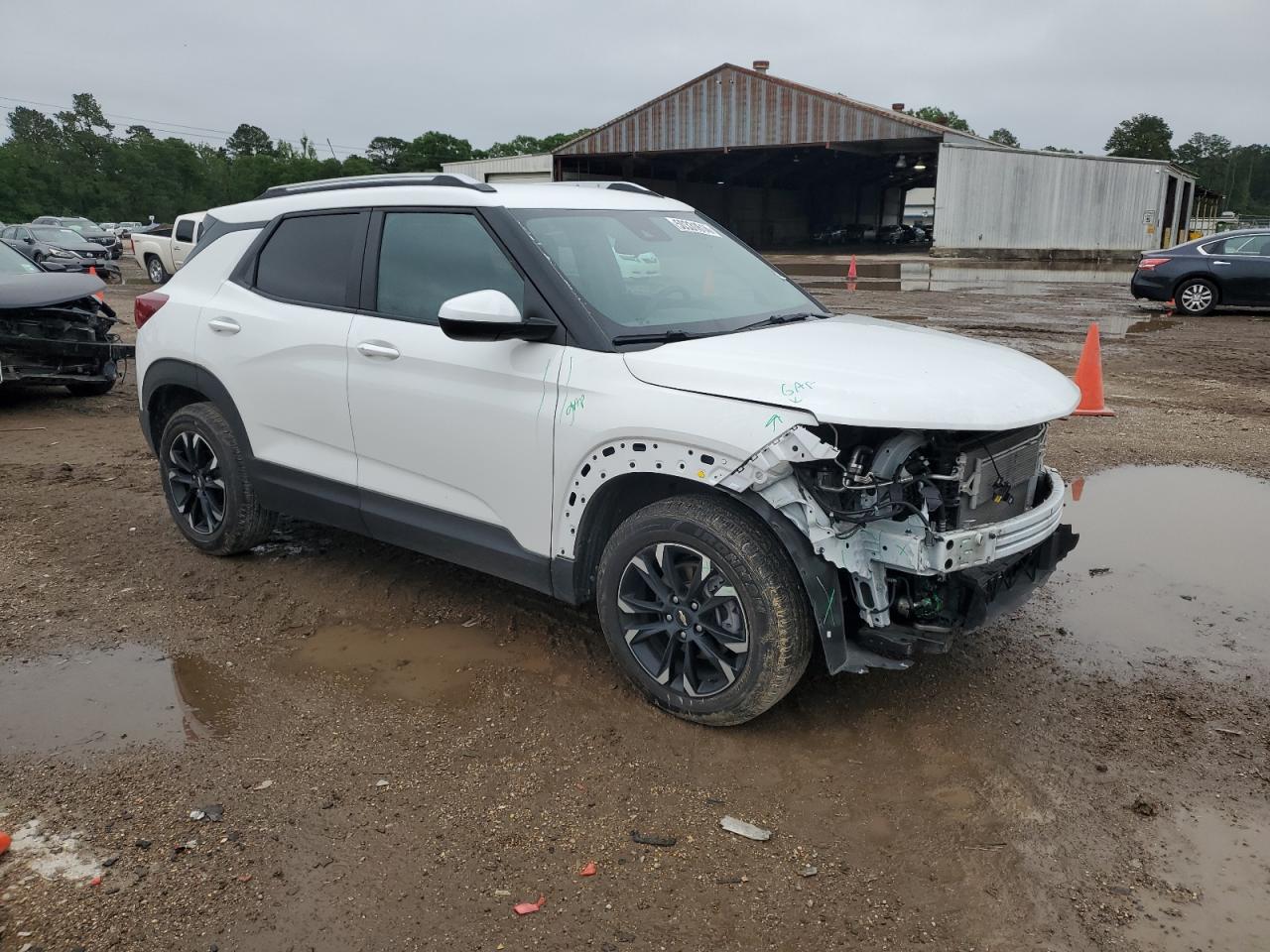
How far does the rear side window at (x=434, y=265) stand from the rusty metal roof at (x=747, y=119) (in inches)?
1433

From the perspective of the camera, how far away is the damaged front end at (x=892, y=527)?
10.4 feet

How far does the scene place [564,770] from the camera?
342 centimetres

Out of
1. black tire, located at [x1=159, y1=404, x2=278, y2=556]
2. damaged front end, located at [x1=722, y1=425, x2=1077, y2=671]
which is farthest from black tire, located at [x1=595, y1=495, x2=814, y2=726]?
black tire, located at [x1=159, y1=404, x2=278, y2=556]

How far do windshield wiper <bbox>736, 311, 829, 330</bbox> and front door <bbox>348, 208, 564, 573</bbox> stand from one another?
889 millimetres

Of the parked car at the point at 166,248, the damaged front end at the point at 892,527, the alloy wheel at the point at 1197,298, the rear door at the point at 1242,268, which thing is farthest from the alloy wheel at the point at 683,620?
the parked car at the point at 166,248

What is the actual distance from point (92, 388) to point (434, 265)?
7.45m

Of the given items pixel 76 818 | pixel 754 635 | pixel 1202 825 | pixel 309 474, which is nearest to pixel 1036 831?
pixel 1202 825

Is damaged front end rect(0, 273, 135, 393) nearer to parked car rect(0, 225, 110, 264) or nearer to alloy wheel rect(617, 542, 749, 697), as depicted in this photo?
alloy wheel rect(617, 542, 749, 697)

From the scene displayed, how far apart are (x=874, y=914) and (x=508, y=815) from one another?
1.16 metres

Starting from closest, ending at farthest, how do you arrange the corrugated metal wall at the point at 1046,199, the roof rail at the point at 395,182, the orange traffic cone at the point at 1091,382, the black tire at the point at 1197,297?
1. the roof rail at the point at 395,182
2. the orange traffic cone at the point at 1091,382
3. the black tire at the point at 1197,297
4. the corrugated metal wall at the point at 1046,199

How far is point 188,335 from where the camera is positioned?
5.14 m

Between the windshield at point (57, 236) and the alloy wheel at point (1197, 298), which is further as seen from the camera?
the windshield at point (57, 236)

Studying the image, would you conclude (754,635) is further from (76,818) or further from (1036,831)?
(76,818)

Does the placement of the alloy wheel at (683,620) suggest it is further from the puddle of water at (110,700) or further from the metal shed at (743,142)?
the metal shed at (743,142)
